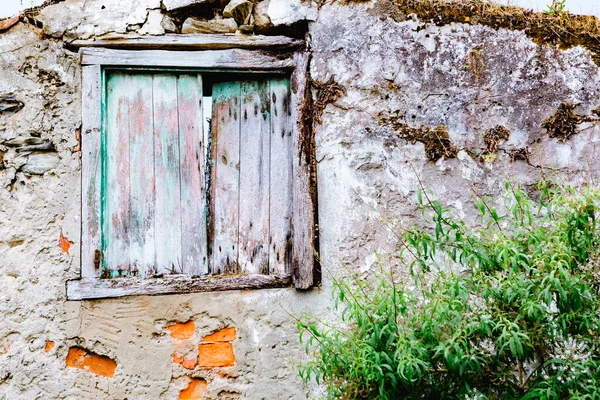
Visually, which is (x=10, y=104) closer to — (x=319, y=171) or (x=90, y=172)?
(x=90, y=172)

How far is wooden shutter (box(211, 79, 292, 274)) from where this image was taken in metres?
4.24

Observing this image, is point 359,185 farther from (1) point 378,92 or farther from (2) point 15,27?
(2) point 15,27

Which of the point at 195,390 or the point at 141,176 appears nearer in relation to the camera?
the point at 195,390

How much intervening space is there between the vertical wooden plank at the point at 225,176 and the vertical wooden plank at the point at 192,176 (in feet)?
0.26

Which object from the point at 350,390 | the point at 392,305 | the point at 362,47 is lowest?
the point at 350,390

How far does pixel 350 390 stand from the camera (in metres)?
3.31

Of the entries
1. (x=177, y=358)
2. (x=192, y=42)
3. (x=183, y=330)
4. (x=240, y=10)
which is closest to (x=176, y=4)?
(x=192, y=42)

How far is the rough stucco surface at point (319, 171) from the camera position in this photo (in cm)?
396

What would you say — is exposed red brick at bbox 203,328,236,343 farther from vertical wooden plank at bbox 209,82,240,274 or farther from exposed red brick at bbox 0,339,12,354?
exposed red brick at bbox 0,339,12,354

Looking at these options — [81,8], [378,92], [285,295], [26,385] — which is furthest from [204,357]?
[81,8]

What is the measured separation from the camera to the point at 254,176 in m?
4.29

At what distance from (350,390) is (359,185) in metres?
1.30

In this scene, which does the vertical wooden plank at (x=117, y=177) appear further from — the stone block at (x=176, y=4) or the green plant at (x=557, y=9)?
the green plant at (x=557, y=9)

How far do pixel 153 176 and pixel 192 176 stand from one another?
219 millimetres
